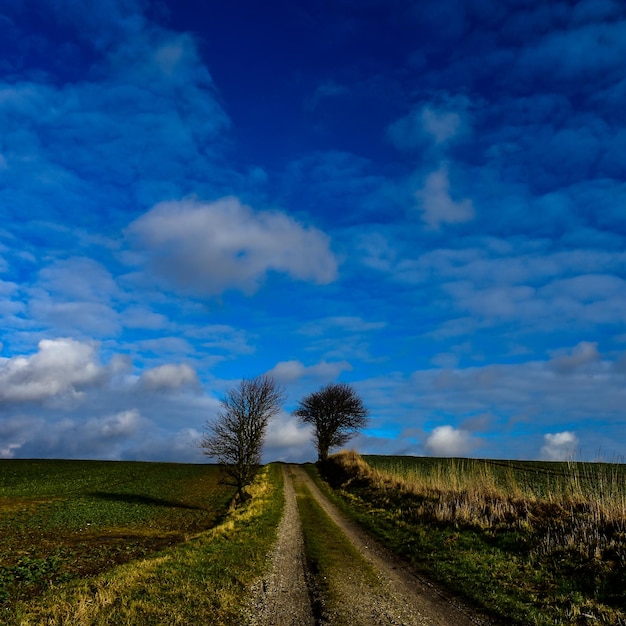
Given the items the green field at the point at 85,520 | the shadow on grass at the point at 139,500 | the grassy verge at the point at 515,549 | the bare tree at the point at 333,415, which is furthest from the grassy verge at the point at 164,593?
the bare tree at the point at 333,415

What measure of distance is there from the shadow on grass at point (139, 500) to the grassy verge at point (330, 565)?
53.6ft

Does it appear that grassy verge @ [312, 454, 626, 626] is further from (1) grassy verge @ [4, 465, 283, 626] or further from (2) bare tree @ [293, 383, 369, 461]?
(2) bare tree @ [293, 383, 369, 461]

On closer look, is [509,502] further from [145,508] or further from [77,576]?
[145,508]

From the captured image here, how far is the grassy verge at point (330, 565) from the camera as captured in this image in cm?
1108

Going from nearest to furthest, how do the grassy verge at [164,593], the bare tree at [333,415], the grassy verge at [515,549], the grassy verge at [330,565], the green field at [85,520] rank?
1. the grassy verge at [164,593]
2. the grassy verge at [330,565]
3. the grassy verge at [515,549]
4. the green field at [85,520]
5. the bare tree at [333,415]

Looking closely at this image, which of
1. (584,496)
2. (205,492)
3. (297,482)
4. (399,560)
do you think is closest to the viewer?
(399,560)

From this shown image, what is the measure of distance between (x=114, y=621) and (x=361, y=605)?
6.02 meters

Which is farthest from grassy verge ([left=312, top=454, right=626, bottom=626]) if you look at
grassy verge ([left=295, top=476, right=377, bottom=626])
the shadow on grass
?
the shadow on grass

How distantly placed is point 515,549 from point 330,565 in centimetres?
697

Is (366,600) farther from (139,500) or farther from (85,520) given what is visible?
(139,500)

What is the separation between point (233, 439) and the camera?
3538cm

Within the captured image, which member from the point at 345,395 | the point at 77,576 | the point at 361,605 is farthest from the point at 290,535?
the point at 345,395

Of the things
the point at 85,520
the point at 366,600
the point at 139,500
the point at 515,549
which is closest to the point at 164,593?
the point at 366,600

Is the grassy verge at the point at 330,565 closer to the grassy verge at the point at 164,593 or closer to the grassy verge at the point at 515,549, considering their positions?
the grassy verge at the point at 164,593
